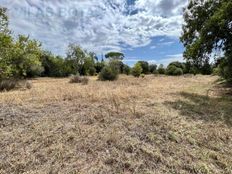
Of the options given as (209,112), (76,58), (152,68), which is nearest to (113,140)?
(209,112)

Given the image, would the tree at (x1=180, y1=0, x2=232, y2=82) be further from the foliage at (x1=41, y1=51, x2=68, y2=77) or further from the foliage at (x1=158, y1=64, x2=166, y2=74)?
the foliage at (x1=158, y1=64, x2=166, y2=74)

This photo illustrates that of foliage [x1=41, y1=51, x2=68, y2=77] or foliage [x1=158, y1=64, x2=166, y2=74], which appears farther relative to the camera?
foliage [x1=158, y1=64, x2=166, y2=74]

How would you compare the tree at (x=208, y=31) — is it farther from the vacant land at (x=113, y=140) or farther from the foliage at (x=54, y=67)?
the foliage at (x=54, y=67)

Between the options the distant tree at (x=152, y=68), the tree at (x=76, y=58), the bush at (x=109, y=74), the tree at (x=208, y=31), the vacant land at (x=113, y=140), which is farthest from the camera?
the distant tree at (x=152, y=68)

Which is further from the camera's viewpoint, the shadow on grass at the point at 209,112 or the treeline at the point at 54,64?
the treeline at the point at 54,64

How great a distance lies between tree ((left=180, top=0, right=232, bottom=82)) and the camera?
29.9 feet

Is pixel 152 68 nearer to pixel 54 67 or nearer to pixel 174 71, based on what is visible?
pixel 174 71

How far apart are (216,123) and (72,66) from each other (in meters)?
34.5

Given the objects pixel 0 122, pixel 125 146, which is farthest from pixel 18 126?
pixel 125 146

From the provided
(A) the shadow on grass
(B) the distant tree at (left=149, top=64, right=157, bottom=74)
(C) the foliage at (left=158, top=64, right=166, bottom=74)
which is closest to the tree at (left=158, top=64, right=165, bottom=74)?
(C) the foliage at (left=158, top=64, right=166, bottom=74)

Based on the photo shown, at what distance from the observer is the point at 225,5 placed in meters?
8.93

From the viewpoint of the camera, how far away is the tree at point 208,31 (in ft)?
29.9

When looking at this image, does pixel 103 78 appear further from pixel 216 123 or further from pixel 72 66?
pixel 216 123

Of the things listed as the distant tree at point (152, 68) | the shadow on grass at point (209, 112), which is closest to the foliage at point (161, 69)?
the distant tree at point (152, 68)
